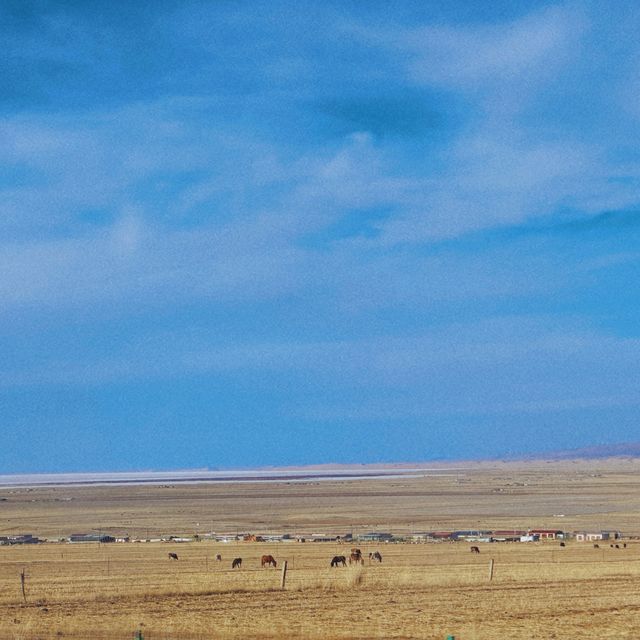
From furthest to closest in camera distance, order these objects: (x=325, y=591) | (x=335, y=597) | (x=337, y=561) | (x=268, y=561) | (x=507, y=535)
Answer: (x=507, y=535)
(x=268, y=561)
(x=337, y=561)
(x=325, y=591)
(x=335, y=597)

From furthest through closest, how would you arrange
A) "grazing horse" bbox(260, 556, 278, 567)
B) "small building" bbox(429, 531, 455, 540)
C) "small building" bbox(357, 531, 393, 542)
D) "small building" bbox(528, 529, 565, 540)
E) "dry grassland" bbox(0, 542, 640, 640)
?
"small building" bbox(429, 531, 455, 540) < "small building" bbox(357, 531, 393, 542) < "small building" bbox(528, 529, 565, 540) < "grazing horse" bbox(260, 556, 278, 567) < "dry grassland" bbox(0, 542, 640, 640)

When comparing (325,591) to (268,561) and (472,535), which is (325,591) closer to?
(268,561)

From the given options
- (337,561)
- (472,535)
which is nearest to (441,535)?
(472,535)

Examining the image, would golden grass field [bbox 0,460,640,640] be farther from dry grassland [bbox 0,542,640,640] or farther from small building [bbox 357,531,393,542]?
small building [bbox 357,531,393,542]

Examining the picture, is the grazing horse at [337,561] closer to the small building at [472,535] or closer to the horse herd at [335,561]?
the horse herd at [335,561]

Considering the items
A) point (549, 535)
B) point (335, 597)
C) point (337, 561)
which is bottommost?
point (335, 597)

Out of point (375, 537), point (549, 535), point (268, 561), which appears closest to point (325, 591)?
point (268, 561)

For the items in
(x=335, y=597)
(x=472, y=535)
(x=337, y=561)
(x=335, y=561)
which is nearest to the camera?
(x=335, y=597)

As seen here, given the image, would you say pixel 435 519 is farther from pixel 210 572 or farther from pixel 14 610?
pixel 14 610

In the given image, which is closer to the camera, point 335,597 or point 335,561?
point 335,597

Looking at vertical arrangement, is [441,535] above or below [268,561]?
above

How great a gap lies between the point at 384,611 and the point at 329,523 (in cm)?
5058

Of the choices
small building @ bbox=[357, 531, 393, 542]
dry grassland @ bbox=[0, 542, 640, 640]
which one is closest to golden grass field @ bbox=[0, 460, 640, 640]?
dry grassland @ bbox=[0, 542, 640, 640]

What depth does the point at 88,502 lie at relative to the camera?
12181 cm
